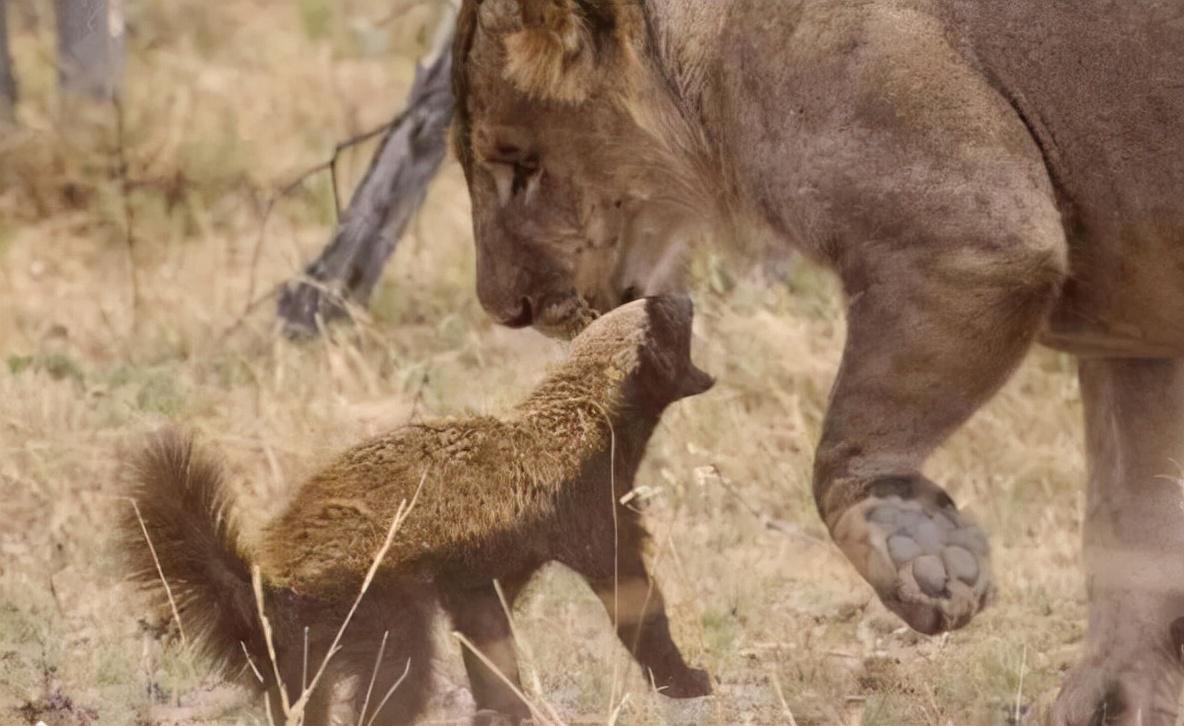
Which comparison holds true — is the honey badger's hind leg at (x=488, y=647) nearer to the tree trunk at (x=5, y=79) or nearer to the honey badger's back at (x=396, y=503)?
the honey badger's back at (x=396, y=503)

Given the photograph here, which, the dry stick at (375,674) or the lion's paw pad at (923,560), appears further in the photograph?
the dry stick at (375,674)

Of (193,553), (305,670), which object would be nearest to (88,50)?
(193,553)

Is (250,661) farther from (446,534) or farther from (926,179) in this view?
(926,179)

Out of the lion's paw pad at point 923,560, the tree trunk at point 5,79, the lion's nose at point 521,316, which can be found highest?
the tree trunk at point 5,79

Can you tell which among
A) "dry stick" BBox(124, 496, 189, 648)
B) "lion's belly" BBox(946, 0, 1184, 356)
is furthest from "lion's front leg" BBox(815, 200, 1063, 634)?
"dry stick" BBox(124, 496, 189, 648)

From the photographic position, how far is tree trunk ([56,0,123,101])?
6.52 metres

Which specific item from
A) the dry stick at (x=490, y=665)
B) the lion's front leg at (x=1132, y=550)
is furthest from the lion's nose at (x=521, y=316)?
the lion's front leg at (x=1132, y=550)

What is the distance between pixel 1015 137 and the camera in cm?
357

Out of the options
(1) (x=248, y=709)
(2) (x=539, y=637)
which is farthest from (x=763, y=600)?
(1) (x=248, y=709)

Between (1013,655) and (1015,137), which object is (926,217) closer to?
(1015,137)

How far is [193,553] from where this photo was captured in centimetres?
384

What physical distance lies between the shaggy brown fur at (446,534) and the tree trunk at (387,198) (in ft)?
10.0

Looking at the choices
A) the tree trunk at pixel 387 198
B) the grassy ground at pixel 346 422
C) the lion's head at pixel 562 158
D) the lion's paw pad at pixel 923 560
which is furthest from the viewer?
the tree trunk at pixel 387 198

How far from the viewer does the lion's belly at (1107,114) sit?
3514 mm
